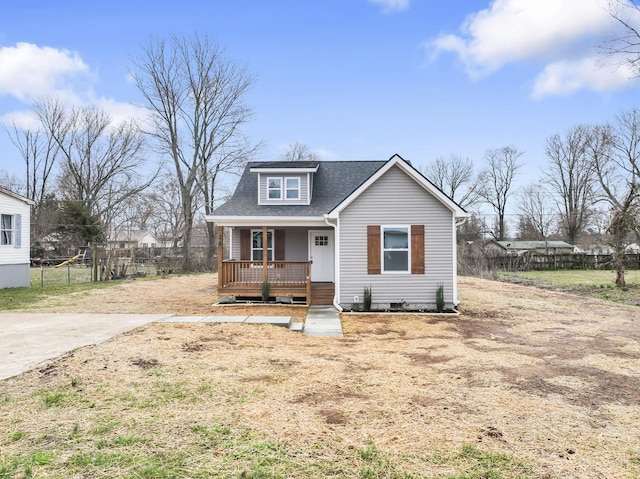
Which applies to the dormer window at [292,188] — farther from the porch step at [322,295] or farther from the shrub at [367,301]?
the shrub at [367,301]

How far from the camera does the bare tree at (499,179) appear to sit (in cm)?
5128

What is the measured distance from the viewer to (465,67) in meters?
17.7

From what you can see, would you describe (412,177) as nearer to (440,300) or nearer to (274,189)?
(440,300)

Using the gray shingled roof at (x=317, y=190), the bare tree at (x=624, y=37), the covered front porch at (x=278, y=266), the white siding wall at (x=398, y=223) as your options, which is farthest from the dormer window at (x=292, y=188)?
the bare tree at (x=624, y=37)

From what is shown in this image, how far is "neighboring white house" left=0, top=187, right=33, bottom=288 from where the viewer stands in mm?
17469

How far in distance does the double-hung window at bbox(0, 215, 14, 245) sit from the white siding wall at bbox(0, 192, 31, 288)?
0.70 ft

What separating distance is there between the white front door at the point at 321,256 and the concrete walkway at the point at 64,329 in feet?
11.2

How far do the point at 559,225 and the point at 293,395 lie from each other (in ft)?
172

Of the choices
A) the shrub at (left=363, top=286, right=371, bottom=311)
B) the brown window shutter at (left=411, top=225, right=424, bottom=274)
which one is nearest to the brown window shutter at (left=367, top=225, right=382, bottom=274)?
the shrub at (left=363, top=286, right=371, bottom=311)

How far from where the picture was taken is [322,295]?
14.0m

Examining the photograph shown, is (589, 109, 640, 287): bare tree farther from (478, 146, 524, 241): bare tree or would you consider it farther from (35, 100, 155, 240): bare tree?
(35, 100, 155, 240): bare tree

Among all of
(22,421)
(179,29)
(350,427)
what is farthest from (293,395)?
(179,29)

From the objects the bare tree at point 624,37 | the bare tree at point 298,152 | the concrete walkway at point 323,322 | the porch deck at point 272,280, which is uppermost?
the bare tree at point 298,152

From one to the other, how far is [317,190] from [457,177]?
3859 centimetres
